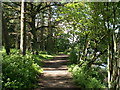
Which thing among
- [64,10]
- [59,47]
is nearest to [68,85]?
[64,10]

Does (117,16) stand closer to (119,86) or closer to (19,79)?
(119,86)

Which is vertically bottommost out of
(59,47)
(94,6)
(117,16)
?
(59,47)

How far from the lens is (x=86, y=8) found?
273 inches

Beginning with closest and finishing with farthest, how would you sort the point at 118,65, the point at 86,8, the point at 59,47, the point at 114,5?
the point at 118,65 → the point at 114,5 → the point at 86,8 → the point at 59,47

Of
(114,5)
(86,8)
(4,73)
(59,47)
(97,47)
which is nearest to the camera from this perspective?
(114,5)

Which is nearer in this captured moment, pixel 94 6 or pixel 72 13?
pixel 94 6

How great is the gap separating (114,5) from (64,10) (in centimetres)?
271

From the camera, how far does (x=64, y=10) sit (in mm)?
7488

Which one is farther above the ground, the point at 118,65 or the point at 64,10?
the point at 64,10

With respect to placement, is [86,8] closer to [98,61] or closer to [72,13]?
[72,13]

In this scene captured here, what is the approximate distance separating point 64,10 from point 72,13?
445 millimetres

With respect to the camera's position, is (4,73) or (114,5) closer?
(114,5)

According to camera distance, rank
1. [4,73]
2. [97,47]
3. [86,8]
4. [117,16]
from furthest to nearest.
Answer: [97,47], [86,8], [4,73], [117,16]

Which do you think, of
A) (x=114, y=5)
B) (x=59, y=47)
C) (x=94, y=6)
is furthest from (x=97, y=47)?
(x=59, y=47)
